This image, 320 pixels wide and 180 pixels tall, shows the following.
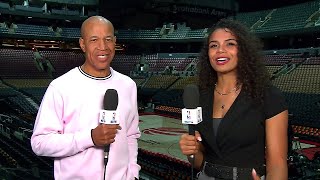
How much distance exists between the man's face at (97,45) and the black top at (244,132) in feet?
2.58

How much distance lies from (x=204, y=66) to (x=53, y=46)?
3110 centimetres

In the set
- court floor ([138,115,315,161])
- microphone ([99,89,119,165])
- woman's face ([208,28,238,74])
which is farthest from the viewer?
court floor ([138,115,315,161])

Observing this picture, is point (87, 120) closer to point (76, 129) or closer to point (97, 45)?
point (76, 129)

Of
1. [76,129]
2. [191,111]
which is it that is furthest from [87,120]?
[191,111]

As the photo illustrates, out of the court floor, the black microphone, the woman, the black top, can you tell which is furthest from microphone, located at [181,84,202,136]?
the court floor

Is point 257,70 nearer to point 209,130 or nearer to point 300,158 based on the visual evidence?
point 209,130

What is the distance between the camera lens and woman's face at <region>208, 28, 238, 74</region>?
7.23ft

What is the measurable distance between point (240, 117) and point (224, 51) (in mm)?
419

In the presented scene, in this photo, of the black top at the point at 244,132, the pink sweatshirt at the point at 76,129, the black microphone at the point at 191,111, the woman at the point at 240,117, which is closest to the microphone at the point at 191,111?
the black microphone at the point at 191,111

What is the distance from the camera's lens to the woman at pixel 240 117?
2.08m

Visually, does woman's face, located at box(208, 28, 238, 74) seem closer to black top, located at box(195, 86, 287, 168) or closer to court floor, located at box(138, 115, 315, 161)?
black top, located at box(195, 86, 287, 168)

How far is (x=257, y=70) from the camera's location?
→ 89.2 inches

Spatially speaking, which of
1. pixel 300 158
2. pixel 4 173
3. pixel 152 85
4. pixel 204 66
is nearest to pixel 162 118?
pixel 152 85

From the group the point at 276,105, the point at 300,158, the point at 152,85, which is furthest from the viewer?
the point at 152,85
